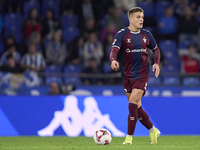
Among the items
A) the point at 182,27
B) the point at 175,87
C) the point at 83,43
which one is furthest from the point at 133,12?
the point at 182,27

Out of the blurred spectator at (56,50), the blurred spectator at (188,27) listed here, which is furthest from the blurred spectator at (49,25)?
the blurred spectator at (188,27)

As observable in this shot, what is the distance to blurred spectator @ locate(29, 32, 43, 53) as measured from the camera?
14.6 m

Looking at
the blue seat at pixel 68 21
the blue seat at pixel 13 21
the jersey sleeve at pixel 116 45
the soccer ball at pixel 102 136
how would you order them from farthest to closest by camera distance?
the blue seat at pixel 68 21, the blue seat at pixel 13 21, the soccer ball at pixel 102 136, the jersey sleeve at pixel 116 45

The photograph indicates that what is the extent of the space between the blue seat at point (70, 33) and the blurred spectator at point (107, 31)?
0.83 metres

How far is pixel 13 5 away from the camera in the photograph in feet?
52.8

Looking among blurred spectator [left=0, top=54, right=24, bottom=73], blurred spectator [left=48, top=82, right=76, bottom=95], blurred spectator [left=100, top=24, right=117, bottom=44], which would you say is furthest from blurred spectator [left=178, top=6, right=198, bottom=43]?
blurred spectator [left=0, top=54, right=24, bottom=73]

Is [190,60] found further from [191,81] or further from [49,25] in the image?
[49,25]

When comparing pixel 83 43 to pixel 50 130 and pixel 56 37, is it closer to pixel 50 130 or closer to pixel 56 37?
pixel 56 37

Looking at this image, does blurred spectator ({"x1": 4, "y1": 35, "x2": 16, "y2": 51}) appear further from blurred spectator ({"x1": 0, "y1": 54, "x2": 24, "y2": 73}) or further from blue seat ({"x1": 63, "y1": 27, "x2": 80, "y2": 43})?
blue seat ({"x1": 63, "y1": 27, "x2": 80, "y2": 43})

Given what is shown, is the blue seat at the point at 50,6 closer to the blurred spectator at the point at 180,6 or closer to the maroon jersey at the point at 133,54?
the blurred spectator at the point at 180,6

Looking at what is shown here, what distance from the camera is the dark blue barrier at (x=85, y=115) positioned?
10938 mm

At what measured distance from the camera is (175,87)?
13008mm

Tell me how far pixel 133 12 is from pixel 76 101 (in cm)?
380

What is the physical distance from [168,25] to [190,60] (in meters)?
1.69
